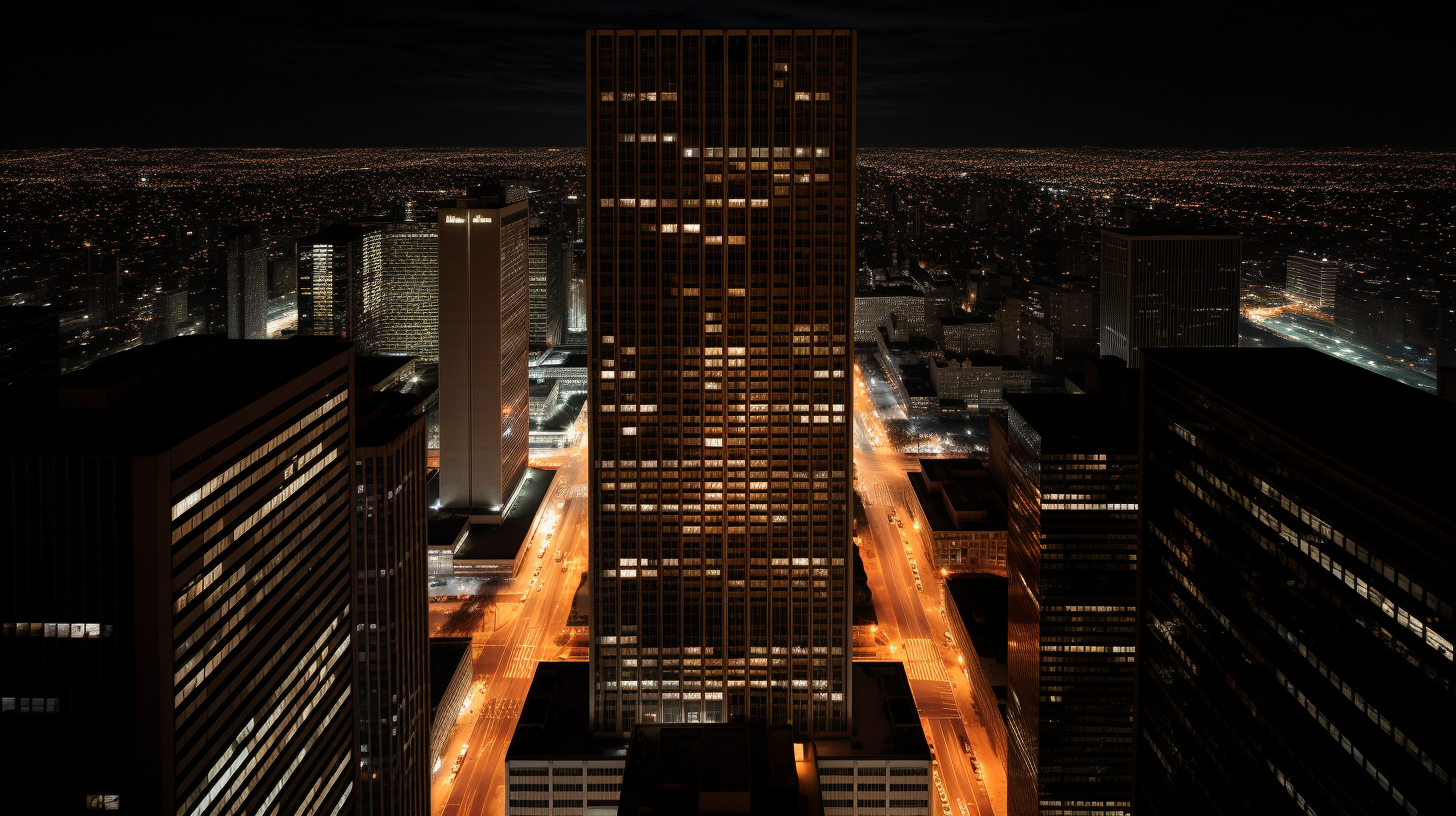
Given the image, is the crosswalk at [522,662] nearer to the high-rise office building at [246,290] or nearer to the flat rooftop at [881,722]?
the flat rooftop at [881,722]

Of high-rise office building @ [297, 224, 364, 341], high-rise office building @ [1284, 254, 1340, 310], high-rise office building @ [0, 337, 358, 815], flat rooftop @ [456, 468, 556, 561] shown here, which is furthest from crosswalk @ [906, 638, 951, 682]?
high-rise office building @ [297, 224, 364, 341]

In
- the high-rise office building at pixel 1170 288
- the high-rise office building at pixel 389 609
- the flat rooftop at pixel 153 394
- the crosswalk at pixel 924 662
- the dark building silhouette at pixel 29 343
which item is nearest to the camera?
the flat rooftop at pixel 153 394

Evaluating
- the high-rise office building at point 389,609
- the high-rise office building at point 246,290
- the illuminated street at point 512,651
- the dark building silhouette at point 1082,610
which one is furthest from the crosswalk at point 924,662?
the high-rise office building at point 246,290

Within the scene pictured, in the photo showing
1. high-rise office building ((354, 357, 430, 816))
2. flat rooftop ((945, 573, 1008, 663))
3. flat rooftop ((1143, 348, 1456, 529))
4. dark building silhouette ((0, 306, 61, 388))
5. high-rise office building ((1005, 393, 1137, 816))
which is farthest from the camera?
flat rooftop ((945, 573, 1008, 663))

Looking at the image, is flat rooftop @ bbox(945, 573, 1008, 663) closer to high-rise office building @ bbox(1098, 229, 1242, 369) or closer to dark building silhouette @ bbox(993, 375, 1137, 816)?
dark building silhouette @ bbox(993, 375, 1137, 816)

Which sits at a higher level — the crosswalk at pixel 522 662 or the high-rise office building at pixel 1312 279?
the high-rise office building at pixel 1312 279

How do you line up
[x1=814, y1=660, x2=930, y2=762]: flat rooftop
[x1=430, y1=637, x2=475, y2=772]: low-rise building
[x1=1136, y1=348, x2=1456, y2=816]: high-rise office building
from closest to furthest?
[x1=1136, y1=348, x2=1456, y2=816]: high-rise office building
[x1=814, y1=660, x2=930, y2=762]: flat rooftop
[x1=430, y1=637, x2=475, y2=772]: low-rise building

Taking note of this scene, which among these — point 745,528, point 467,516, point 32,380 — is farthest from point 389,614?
point 467,516

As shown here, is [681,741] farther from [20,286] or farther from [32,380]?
[20,286]
